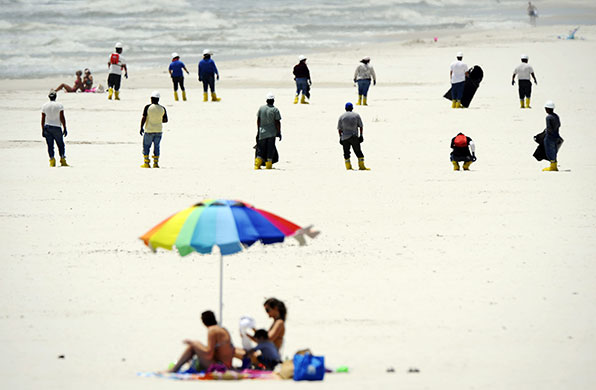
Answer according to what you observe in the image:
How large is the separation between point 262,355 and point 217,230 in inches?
42.5

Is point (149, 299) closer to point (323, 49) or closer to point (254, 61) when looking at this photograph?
point (254, 61)

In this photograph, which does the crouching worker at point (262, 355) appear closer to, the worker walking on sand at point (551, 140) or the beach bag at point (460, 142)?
the beach bag at point (460, 142)

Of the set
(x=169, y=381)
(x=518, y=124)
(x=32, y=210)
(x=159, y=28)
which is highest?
(x=159, y=28)

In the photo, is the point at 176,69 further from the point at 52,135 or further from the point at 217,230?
the point at 217,230

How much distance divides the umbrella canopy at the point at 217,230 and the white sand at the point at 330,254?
1.01 metres

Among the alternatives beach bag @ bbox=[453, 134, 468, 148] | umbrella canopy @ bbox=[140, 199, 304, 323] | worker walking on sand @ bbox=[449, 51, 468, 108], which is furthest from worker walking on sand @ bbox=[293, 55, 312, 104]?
umbrella canopy @ bbox=[140, 199, 304, 323]

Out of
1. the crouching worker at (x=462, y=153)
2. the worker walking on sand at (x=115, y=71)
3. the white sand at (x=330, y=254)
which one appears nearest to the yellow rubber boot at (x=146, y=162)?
the white sand at (x=330, y=254)

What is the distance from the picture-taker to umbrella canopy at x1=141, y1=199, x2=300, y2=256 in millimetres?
9539

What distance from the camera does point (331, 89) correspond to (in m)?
34.5

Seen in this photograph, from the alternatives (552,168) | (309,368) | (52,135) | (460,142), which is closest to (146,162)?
(52,135)

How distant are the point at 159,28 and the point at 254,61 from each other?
24.1 metres

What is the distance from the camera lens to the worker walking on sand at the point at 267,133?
20.3m

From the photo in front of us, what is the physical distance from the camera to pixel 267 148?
2069cm

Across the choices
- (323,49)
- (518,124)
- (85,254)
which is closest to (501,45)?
(323,49)
